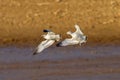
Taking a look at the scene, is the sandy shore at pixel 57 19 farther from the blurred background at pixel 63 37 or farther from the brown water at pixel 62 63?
the brown water at pixel 62 63

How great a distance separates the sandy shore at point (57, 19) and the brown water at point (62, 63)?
0.54 metres

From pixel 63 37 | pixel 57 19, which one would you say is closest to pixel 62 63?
pixel 63 37

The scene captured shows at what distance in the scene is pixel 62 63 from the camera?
12.8 meters

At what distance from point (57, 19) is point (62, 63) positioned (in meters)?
2.36

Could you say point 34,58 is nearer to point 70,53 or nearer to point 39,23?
point 70,53

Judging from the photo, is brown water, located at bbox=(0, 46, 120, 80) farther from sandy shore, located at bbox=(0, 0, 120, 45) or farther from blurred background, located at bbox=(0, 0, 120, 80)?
sandy shore, located at bbox=(0, 0, 120, 45)

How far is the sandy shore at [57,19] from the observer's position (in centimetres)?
1427

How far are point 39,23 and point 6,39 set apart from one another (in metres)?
1.04

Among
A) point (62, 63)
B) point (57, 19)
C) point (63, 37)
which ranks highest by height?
point (57, 19)

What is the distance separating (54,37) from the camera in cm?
1089

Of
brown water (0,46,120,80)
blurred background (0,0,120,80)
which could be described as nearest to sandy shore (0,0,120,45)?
blurred background (0,0,120,80)

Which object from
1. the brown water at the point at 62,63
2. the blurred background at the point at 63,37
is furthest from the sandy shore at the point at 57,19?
the brown water at the point at 62,63

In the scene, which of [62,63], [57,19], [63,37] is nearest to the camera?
[62,63]

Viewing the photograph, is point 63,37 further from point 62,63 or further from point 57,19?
point 62,63
